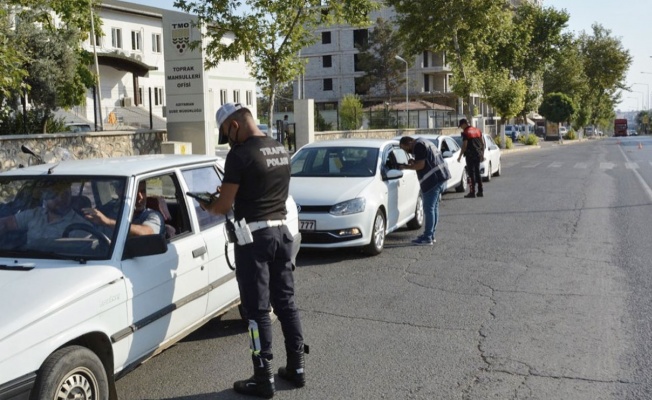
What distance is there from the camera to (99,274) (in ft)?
13.4

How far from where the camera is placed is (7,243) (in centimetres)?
453

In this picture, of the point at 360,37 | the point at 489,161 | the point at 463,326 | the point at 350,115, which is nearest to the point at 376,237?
the point at 463,326

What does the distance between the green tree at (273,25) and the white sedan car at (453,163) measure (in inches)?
A: 179

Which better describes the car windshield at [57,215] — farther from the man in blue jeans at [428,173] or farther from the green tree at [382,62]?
the green tree at [382,62]

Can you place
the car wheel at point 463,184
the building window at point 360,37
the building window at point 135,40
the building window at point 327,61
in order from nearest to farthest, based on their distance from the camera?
1. the car wheel at point 463,184
2. the building window at point 135,40
3. the building window at point 360,37
4. the building window at point 327,61

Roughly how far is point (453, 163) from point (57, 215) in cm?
1277

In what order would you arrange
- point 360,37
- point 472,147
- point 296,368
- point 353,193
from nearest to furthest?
point 296,368 < point 353,193 < point 472,147 < point 360,37

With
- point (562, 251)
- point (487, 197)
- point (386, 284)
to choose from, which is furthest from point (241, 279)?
point (487, 197)

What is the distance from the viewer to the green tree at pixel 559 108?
7425 cm

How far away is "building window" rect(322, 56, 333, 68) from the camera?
76.9 metres

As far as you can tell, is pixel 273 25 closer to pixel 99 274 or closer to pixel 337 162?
pixel 337 162

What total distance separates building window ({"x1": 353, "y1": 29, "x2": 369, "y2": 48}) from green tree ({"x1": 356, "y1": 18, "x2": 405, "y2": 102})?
0.50m

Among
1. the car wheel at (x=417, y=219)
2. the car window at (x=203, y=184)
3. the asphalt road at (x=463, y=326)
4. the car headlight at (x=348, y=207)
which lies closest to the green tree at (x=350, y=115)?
the car wheel at (x=417, y=219)

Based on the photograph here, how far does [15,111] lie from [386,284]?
1456cm
